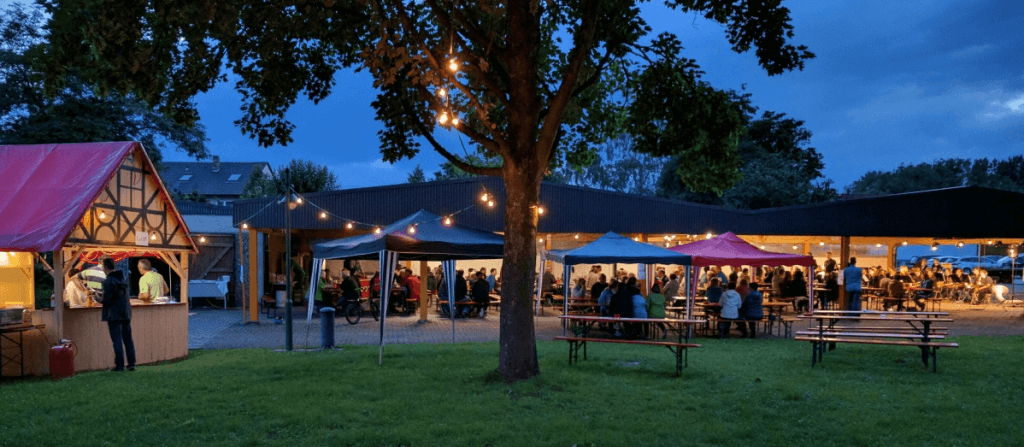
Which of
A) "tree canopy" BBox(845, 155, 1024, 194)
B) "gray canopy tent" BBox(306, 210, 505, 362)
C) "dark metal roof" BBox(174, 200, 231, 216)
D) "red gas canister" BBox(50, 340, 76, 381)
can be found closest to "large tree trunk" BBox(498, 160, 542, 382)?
"gray canopy tent" BBox(306, 210, 505, 362)

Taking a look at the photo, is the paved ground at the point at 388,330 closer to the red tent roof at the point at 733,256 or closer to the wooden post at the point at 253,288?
the wooden post at the point at 253,288

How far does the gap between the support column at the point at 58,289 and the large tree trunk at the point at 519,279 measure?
6.28 meters

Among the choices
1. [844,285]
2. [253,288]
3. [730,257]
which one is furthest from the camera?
[844,285]

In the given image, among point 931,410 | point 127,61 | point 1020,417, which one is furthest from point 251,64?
point 1020,417

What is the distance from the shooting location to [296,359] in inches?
396

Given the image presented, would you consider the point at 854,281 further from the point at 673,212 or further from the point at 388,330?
the point at 388,330

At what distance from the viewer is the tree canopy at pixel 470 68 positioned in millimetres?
7742

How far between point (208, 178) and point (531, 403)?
56.6m

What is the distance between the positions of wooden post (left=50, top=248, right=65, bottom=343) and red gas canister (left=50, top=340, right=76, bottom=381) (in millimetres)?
537

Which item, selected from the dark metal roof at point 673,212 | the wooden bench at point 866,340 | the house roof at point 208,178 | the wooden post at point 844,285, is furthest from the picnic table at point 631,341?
the house roof at point 208,178

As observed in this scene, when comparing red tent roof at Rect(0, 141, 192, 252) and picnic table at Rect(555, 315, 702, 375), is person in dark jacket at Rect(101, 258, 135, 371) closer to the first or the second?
red tent roof at Rect(0, 141, 192, 252)

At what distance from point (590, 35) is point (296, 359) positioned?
609 cm

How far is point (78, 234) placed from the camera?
32.4ft

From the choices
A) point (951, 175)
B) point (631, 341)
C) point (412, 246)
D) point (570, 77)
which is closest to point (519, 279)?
point (631, 341)
